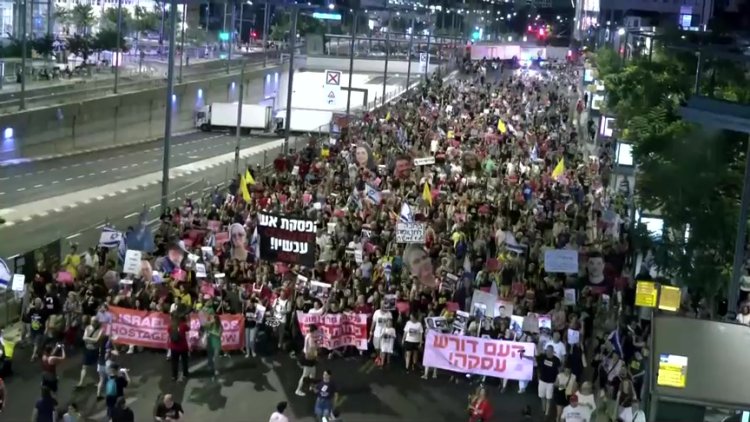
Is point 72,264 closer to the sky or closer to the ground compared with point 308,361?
closer to the sky

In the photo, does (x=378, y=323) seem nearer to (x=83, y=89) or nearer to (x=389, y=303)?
(x=389, y=303)

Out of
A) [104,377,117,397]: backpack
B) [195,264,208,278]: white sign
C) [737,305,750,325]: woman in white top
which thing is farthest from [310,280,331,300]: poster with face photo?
[737,305,750,325]: woman in white top

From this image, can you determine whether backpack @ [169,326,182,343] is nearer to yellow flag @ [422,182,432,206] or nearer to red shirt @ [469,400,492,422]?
red shirt @ [469,400,492,422]

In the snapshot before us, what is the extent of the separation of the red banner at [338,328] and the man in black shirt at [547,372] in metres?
3.55

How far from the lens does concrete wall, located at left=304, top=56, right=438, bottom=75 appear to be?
9250cm

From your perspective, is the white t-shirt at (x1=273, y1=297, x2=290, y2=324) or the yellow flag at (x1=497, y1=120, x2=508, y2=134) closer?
the white t-shirt at (x1=273, y1=297, x2=290, y2=324)

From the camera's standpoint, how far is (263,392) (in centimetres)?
1686

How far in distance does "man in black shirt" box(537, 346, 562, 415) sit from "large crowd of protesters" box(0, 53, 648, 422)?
24 millimetres

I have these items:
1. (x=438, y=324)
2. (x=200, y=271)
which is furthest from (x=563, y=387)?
(x=200, y=271)

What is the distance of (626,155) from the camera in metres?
31.1

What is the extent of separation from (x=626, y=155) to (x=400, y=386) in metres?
16.1

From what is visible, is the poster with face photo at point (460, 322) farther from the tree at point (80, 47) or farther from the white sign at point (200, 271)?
the tree at point (80, 47)

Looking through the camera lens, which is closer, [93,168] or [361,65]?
[93,168]

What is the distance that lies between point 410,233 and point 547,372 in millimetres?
6127
